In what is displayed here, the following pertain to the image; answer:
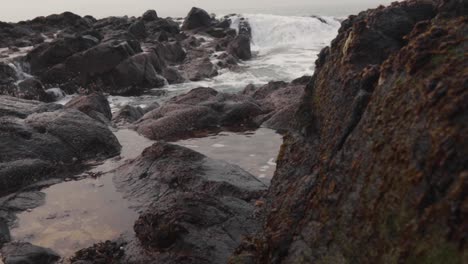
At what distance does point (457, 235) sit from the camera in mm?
2666

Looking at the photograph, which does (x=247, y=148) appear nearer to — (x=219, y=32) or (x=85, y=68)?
(x=85, y=68)

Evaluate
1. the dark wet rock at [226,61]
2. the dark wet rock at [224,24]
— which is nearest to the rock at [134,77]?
the dark wet rock at [226,61]

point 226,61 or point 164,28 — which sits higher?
point 164,28

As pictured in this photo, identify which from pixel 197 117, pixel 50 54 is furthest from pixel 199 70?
pixel 197 117

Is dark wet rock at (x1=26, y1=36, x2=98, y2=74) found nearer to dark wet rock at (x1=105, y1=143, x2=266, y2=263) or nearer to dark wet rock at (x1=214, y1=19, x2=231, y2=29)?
dark wet rock at (x1=105, y1=143, x2=266, y2=263)

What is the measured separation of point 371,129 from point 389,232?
1.01 meters

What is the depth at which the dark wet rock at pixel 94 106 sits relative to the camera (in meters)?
16.6

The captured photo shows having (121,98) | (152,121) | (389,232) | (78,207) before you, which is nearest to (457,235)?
(389,232)

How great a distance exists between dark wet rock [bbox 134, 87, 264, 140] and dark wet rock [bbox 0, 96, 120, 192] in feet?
7.45

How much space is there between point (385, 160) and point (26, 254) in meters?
5.59

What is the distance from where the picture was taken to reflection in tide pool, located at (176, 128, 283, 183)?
36.8 ft

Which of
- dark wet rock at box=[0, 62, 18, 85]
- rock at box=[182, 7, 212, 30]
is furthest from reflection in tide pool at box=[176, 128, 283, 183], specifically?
rock at box=[182, 7, 212, 30]

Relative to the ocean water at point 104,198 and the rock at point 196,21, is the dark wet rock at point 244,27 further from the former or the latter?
the ocean water at point 104,198

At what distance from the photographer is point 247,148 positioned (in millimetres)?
12859
